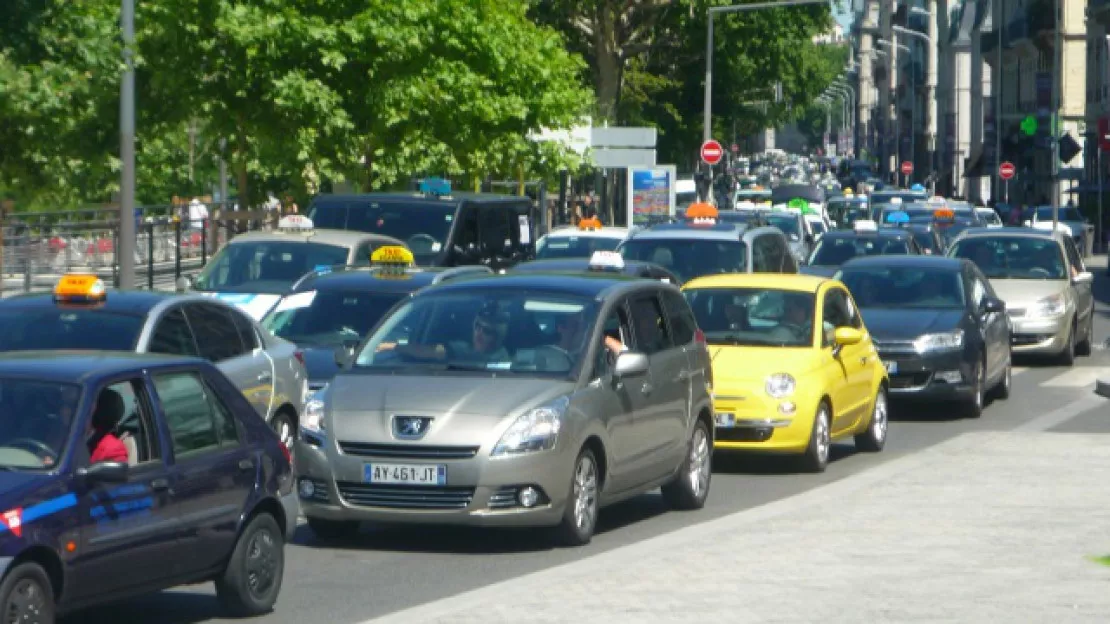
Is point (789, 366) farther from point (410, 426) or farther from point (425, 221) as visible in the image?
point (425, 221)

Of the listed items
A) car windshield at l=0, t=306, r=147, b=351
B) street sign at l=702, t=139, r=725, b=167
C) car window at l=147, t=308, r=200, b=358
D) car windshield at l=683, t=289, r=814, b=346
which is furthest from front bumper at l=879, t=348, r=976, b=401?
street sign at l=702, t=139, r=725, b=167

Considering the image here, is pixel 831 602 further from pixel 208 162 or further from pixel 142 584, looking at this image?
pixel 208 162

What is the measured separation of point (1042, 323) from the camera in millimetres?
27141

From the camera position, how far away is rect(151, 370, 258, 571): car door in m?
9.41

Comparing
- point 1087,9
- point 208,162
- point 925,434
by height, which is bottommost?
point 925,434

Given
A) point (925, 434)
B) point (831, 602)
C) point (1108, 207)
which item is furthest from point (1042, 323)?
point (1108, 207)

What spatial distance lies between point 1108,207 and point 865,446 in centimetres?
5988

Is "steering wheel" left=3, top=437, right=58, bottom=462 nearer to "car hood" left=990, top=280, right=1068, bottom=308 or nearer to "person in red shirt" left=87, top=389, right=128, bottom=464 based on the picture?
"person in red shirt" left=87, top=389, right=128, bottom=464

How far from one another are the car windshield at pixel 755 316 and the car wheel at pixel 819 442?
647mm

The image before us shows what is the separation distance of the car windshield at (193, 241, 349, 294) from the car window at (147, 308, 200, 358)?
7444 mm

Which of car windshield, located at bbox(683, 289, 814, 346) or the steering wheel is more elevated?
car windshield, located at bbox(683, 289, 814, 346)

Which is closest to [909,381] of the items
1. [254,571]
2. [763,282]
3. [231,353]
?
[763,282]

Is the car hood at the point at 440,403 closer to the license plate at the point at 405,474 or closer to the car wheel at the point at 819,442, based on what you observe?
the license plate at the point at 405,474

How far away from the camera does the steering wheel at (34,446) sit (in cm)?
877
